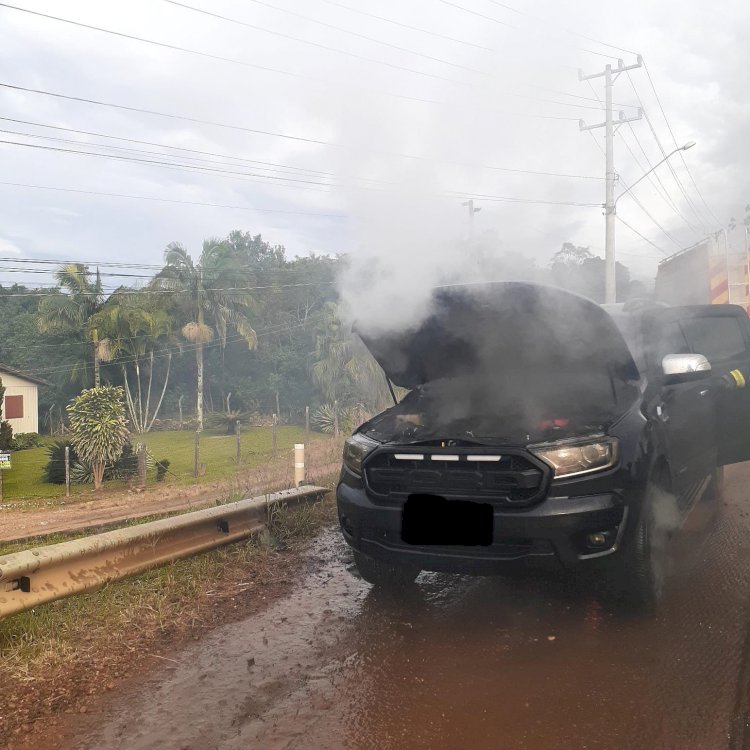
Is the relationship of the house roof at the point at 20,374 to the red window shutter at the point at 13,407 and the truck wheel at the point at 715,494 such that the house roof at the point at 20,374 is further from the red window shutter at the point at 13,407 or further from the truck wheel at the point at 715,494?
the truck wheel at the point at 715,494

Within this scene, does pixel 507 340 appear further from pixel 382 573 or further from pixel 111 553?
pixel 111 553

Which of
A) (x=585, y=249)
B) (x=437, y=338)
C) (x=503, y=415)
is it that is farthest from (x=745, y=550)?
(x=585, y=249)

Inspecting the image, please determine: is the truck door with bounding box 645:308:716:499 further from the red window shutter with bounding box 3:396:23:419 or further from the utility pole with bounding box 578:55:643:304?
the red window shutter with bounding box 3:396:23:419

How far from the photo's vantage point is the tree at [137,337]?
31.3m

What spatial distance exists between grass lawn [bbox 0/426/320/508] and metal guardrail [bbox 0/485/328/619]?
14306 mm

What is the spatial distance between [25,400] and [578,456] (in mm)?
34571

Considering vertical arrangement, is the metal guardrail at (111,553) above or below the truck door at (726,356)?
below

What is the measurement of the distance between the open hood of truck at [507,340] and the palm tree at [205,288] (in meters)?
30.0

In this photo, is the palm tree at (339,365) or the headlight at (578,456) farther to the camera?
the palm tree at (339,365)

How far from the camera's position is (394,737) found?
2.43 metres

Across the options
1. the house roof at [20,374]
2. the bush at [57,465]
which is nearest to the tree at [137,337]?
the house roof at [20,374]

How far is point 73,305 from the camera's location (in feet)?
101

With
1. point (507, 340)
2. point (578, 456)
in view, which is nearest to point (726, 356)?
point (507, 340)

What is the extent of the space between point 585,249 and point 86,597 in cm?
1864
